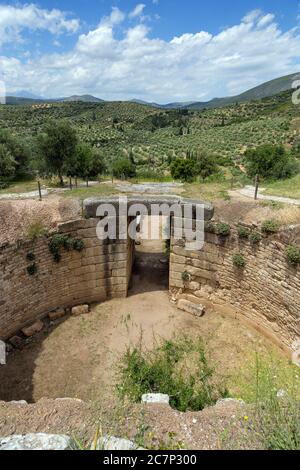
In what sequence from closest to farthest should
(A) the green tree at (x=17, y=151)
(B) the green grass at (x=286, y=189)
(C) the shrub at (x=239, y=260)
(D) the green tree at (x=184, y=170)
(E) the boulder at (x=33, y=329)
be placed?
(E) the boulder at (x=33, y=329)
(C) the shrub at (x=239, y=260)
(B) the green grass at (x=286, y=189)
(A) the green tree at (x=17, y=151)
(D) the green tree at (x=184, y=170)

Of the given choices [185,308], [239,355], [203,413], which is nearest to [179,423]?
[203,413]

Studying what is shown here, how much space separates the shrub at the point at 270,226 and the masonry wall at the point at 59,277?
14.7ft

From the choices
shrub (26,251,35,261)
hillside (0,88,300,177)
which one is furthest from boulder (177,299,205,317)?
hillside (0,88,300,177)

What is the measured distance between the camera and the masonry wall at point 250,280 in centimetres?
823

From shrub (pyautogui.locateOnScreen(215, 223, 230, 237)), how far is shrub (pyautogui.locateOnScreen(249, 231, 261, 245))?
0.75 m

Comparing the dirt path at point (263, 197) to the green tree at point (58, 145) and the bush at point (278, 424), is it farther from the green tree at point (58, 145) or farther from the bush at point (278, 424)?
the green tree at point (58, 145)

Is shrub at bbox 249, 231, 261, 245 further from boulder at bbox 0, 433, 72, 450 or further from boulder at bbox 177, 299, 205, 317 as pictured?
boulder at bbox 0, 433, 72, 450

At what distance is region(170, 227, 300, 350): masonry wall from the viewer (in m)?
8.23

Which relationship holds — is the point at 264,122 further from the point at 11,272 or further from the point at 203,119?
the point at 11,272

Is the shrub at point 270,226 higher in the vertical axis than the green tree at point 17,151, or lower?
lower

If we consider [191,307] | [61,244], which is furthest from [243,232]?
[61,244]

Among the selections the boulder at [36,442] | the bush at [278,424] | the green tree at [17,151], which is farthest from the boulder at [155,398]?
the green tree at [17,151]

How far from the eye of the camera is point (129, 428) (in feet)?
13.7

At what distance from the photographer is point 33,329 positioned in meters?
9.24
